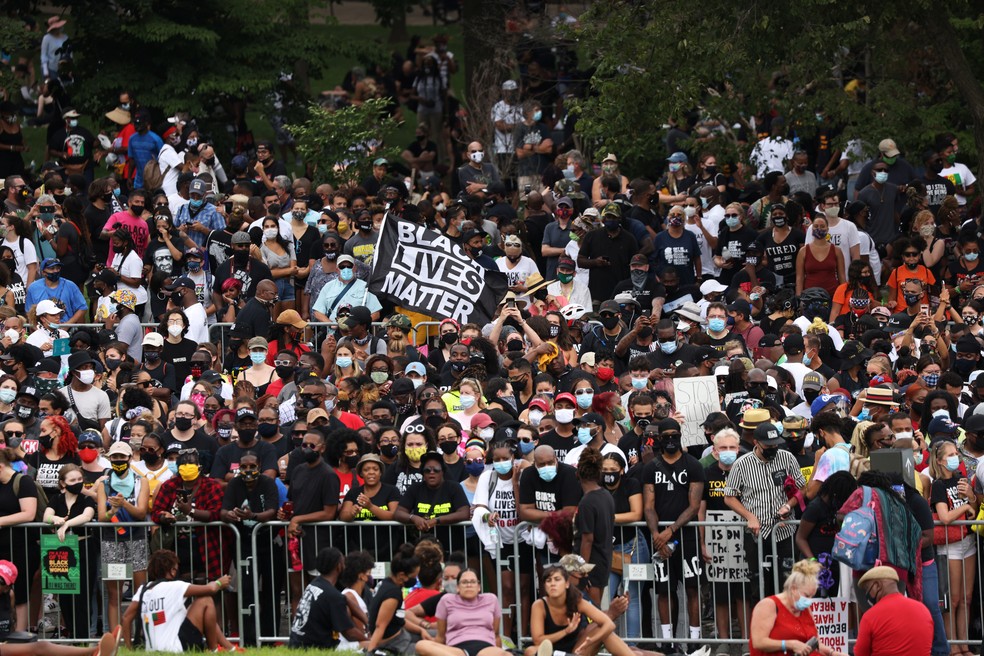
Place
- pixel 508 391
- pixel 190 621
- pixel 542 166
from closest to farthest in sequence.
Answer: pixel 190 621
pixel 508 391
pixel 542 166

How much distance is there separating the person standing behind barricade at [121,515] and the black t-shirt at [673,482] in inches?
168

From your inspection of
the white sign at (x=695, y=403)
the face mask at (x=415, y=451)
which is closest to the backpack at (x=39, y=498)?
Result: the face mask at (x=415, y=451)

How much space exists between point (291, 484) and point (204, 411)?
94.9 inches

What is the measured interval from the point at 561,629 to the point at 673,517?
5.38ft

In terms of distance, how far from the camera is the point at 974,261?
21156mm

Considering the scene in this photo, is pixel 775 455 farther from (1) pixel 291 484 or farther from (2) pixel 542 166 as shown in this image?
(2) pixel 542 166

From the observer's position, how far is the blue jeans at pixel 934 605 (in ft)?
46.0

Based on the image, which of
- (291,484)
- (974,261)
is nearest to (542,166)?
(974,261)

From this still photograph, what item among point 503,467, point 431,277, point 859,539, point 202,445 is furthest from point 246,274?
point 859,539

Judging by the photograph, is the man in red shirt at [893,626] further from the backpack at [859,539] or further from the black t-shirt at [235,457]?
the black t-shirt at [235,457]

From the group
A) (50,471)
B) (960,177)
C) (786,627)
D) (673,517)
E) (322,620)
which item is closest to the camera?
(786,627)

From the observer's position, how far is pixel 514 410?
17344mm

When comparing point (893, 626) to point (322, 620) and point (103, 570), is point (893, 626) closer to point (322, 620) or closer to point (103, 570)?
point (322, 620)

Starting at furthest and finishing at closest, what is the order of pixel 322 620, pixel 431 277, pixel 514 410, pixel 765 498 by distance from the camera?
pixel 431 277
pixel 514 410
pixel 765 498
pixel 322 620
